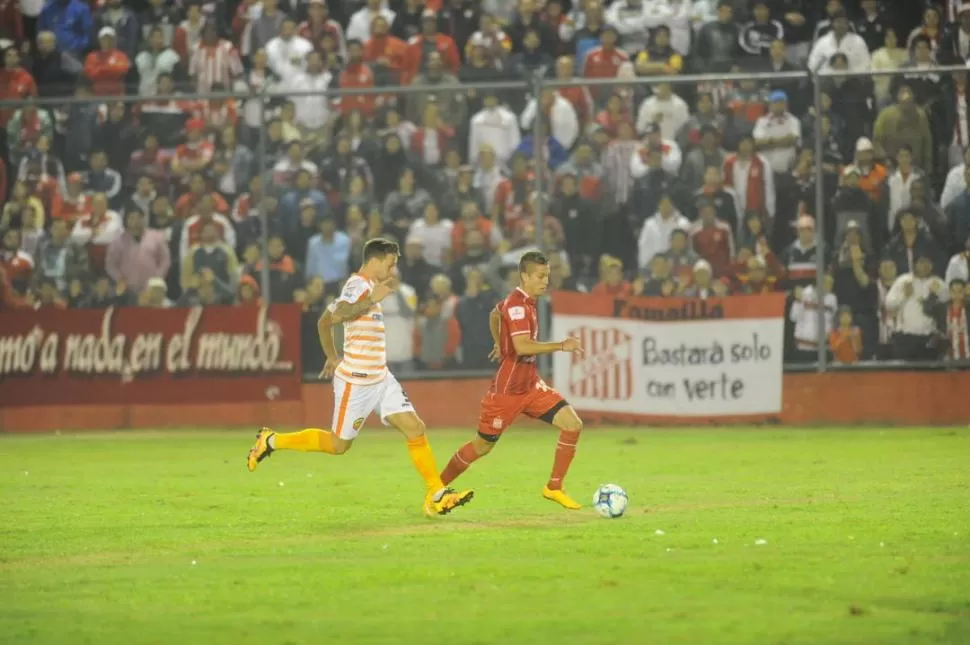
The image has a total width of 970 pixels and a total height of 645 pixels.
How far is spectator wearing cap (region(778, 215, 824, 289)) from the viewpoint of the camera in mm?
19531

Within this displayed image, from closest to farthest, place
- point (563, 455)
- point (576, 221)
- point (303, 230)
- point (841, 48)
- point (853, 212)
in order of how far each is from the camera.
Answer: point (563, 455)
point (853, 212)
point (576, 221)
point (303, 230)
point (841, 48)

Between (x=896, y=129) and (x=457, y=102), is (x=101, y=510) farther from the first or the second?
(x=896, y=129)

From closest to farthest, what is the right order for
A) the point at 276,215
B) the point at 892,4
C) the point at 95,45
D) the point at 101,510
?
the point at 101,510, the point at 276,215, the point at 892,4, the point at 95,45

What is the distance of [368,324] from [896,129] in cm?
956

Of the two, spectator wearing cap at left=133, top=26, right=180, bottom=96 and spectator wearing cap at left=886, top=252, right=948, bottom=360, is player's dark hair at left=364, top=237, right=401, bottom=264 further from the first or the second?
spectator wearing cap at left=133, top=26, right=180, bottom=96

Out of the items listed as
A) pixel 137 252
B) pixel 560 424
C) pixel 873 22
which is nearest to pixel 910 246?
pixel 873 22

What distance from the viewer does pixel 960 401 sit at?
64.0 feet

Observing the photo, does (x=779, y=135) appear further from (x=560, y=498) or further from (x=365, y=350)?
(x=365, y=350)

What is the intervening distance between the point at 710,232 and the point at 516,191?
2518mm

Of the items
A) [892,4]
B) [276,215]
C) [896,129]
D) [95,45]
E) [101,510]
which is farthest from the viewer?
[95,45]

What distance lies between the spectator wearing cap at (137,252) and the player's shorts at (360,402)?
9.07 metres

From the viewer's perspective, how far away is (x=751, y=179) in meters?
19.5

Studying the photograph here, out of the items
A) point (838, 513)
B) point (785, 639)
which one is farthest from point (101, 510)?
point (785, 639)

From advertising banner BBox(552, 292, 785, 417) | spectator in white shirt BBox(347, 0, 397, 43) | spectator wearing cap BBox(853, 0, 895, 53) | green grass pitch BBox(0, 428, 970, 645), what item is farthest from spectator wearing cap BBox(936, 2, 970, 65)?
spectator in white shirt BBox(347, 0, 397, 43)
